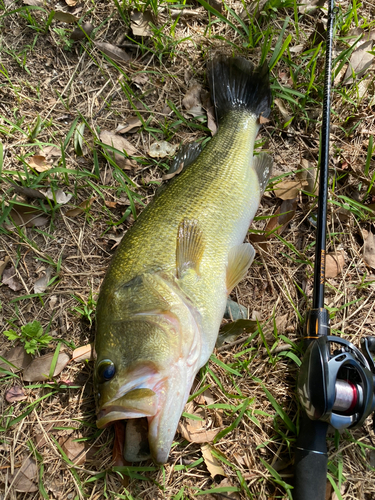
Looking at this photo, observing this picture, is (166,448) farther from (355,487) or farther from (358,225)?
(358,225)

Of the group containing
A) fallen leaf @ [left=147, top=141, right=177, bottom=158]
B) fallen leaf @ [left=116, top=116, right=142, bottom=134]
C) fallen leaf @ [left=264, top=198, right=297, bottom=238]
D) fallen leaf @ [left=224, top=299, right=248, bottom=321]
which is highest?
fallen leaf @ [left=116, top=116, right=142, bottom=134]

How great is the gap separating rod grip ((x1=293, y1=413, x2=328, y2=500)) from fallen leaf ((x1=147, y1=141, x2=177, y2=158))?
8.08ft

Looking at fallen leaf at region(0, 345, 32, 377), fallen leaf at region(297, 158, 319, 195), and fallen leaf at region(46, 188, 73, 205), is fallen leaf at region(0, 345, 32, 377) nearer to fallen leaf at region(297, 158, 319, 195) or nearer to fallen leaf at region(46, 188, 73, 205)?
fallen leaf at region(46, 188, 73, 205)

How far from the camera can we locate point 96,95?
3.31 m

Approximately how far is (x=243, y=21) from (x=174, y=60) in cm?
81

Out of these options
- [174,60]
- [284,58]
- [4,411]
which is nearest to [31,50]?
[174,60]

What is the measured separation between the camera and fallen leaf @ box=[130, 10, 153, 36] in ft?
11.0

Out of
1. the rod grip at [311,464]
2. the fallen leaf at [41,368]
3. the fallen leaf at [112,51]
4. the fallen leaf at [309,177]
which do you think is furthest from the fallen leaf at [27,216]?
the rod grip at [311,464]

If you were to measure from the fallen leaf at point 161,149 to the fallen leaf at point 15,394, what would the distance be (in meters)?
2.26

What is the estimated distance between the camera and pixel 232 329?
2.72m

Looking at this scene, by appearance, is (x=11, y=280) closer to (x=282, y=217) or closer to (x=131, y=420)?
(x=131, y=420)

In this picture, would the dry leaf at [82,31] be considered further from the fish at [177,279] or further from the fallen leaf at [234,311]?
the fallen leaf at [234,311]

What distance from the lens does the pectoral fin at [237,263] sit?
8.39ft

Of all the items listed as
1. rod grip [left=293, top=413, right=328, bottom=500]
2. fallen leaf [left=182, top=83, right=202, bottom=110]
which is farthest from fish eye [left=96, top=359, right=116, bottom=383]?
fallen leaf [left=182, top=83, right=202, bottom=110]
